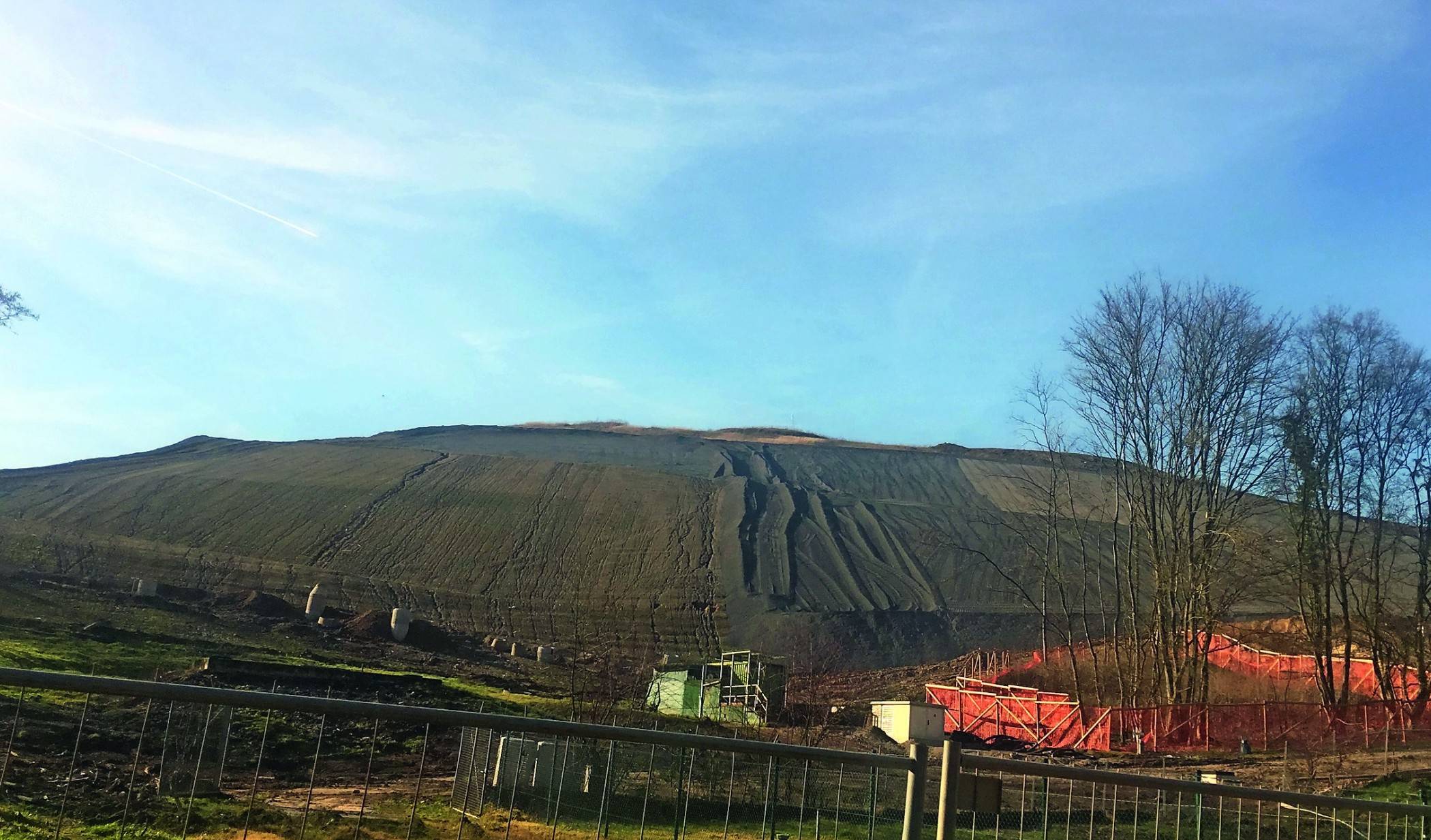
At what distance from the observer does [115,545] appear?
1841 inches

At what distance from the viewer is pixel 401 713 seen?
4.84m

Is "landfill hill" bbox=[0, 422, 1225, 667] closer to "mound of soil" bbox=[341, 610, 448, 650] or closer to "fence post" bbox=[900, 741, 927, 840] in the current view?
"mound of soil" bbox=[341, 610, 448, 650]

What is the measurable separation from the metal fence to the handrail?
0.01 meters

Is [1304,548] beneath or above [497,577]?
above

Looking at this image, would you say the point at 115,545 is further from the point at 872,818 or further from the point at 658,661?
the point at 872,818

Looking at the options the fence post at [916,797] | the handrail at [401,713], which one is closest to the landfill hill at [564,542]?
the handrail at [401,713]

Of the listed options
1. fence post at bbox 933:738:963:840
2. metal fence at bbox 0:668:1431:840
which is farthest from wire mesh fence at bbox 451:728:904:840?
fence post at bbox 933:738:963:840

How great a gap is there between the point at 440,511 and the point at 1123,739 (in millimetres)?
41482

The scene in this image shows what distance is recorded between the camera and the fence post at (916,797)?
5.40 meters

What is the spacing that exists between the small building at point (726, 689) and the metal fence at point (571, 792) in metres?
16.6

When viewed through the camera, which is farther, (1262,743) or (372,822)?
(1262,743)

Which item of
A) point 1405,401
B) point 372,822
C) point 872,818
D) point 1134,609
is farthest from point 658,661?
point 872,818

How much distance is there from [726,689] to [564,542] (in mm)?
27241

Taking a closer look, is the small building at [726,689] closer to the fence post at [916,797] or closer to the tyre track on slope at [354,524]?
the tyre track on slope at [354,524]
